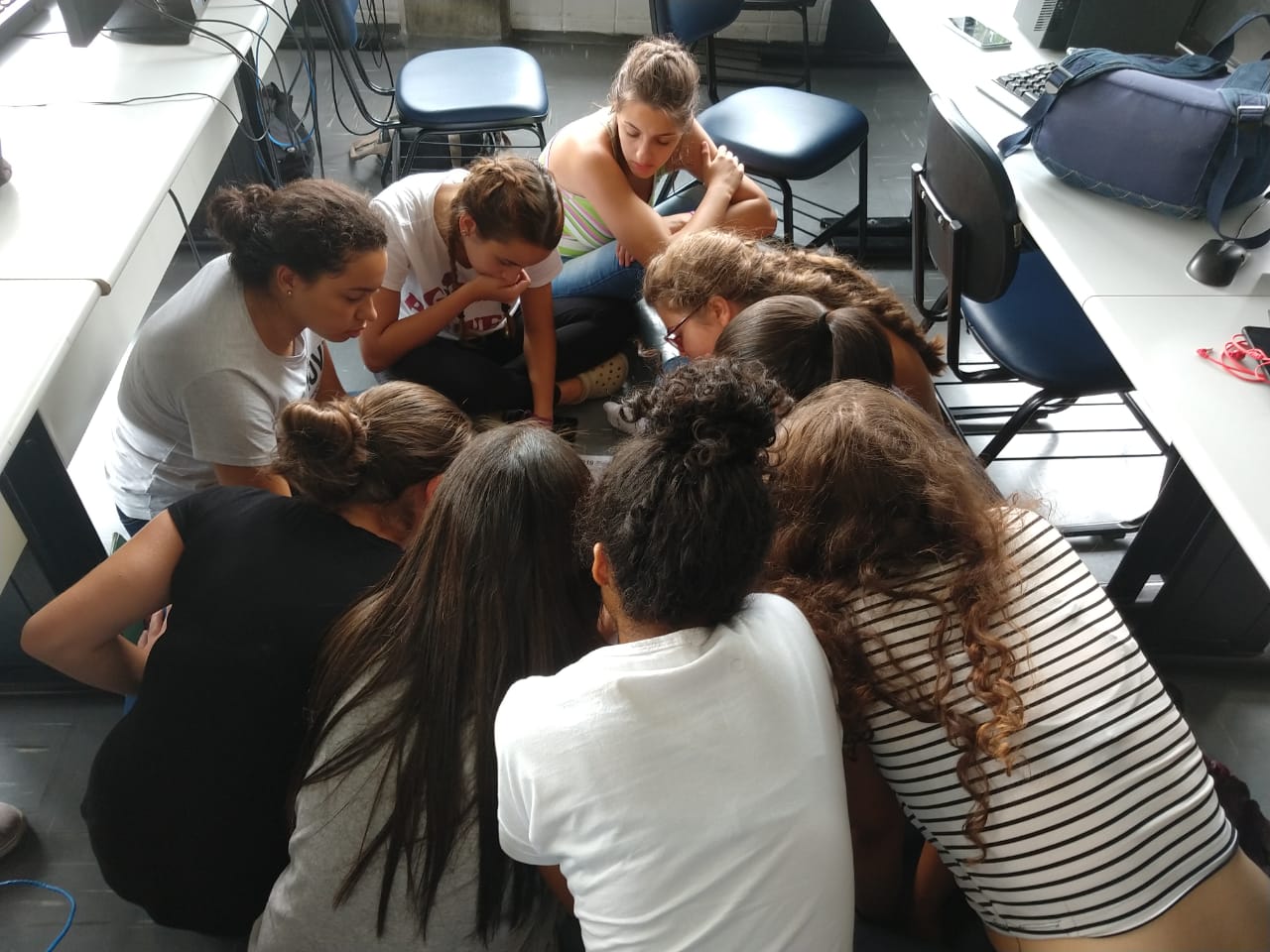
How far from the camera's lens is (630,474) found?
2.47 ft

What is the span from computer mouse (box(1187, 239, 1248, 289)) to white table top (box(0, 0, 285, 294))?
5.60ft

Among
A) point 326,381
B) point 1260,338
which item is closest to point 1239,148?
point 1260,338

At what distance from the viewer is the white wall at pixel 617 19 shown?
383 cm

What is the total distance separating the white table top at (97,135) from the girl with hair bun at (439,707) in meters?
0.79

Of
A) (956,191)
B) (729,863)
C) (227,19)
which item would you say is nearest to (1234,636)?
(956,191)

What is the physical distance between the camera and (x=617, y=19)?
3895 mm

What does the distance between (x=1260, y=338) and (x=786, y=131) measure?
1.29m

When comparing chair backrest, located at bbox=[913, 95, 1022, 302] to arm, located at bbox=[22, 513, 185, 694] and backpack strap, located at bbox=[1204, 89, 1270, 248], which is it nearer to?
backpack strap, located at bbox=[1204, 89, 1270, 248]

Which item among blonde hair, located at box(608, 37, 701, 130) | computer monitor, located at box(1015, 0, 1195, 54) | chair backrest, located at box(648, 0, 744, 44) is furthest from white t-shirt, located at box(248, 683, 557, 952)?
computer monitor, located at box(1015, 0, 1195, 54)

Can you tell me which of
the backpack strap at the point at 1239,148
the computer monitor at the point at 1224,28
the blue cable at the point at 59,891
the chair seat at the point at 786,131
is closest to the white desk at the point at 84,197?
the blue cable at the point at 59,891

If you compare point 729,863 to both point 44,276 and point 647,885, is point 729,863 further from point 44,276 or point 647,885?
point 44,276

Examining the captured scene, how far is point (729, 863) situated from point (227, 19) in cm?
224

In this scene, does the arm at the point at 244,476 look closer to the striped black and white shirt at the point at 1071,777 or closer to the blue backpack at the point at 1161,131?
the striped black and white shirt at the point at 1071,777

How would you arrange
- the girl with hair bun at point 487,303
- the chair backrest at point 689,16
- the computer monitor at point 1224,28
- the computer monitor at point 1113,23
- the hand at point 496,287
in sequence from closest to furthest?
the girl with hair bun at point 487,303 → the hand at point 496,287 → the computer monitor at point 1224,28 → the computer monitor at point 1113,23 → the chair backrest at point 689,16
